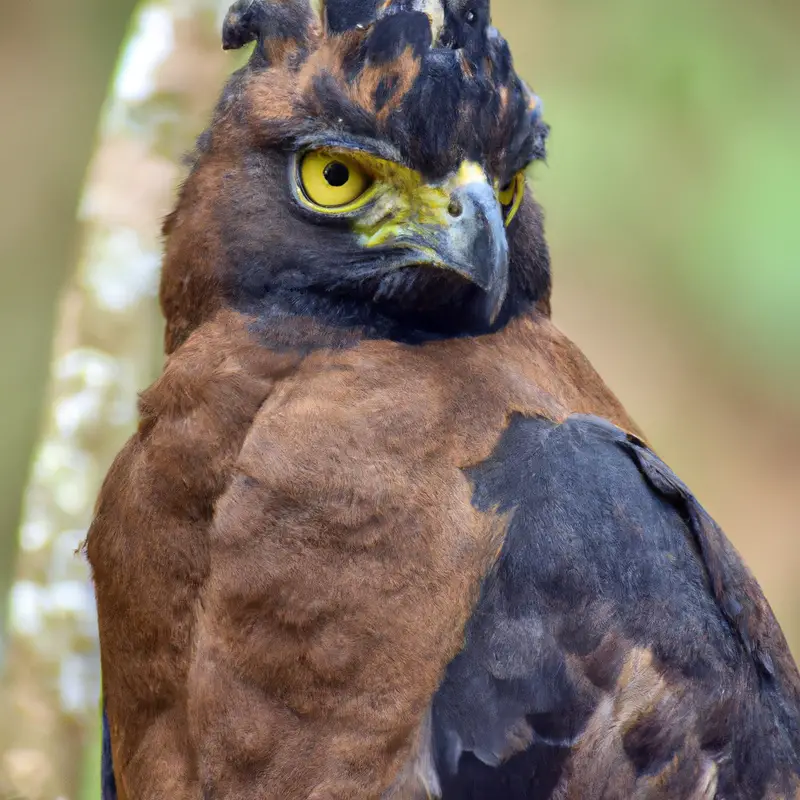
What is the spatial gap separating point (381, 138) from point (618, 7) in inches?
265

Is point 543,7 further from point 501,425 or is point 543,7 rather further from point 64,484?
point 501,425

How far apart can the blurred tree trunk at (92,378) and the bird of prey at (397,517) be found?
1330mm

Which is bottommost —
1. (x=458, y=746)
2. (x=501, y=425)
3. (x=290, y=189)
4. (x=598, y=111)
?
(x=458, y=746)

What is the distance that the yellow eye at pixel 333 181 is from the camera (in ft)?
9.18

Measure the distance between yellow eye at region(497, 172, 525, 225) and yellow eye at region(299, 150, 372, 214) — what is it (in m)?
0.38

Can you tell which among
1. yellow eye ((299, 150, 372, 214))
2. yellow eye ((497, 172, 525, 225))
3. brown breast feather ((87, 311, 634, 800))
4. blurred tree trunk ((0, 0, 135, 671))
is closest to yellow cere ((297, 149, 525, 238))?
yellow eye ((299, 150, 372, 214))

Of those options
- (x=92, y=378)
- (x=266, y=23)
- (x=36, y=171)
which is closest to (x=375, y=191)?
(x=266, y=23)

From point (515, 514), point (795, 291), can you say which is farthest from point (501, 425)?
point (795, 291)

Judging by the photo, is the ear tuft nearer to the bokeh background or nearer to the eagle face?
the eagle face

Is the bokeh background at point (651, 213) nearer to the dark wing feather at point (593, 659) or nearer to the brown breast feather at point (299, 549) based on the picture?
the brown breast feather at point (299, 549)

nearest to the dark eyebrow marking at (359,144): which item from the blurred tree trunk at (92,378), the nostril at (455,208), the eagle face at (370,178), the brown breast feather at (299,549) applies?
the eagle face at (370,178)

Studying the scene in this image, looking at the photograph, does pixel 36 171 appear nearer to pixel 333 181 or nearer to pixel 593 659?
pixel 333 181

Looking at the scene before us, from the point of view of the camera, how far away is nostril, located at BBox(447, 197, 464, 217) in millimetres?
2711

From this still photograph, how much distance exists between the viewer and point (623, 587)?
271 cm
